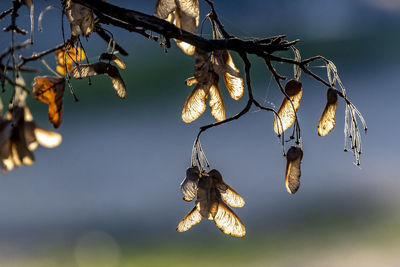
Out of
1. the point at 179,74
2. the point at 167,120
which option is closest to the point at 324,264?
the point at 167,120

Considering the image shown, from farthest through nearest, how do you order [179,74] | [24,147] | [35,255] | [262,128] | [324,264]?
[179,74] → [262,128] → [35,255] → [324,264] → [24,147]

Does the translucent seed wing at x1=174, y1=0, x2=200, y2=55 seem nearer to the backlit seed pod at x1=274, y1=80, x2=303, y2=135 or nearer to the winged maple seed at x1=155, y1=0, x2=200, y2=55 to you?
the winged maple seed at x1=155, y1=0, x2=200, y2=55

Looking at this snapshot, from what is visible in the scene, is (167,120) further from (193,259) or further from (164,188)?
(193,259)

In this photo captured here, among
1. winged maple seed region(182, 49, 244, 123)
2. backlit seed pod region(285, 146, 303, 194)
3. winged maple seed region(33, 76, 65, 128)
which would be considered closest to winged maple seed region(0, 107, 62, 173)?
winged maple seed region(33, 76, 65, 128)

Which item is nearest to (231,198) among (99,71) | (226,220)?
(226,220)

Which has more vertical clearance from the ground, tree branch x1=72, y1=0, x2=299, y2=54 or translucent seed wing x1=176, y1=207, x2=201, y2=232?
tree branch x1=72, y1=0, x2=299, y2=54

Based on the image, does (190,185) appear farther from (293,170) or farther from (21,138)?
(21,138)

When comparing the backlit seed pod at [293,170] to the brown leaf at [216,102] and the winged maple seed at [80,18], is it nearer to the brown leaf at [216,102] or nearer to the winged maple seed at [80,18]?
the brown leaf at [216,102]
